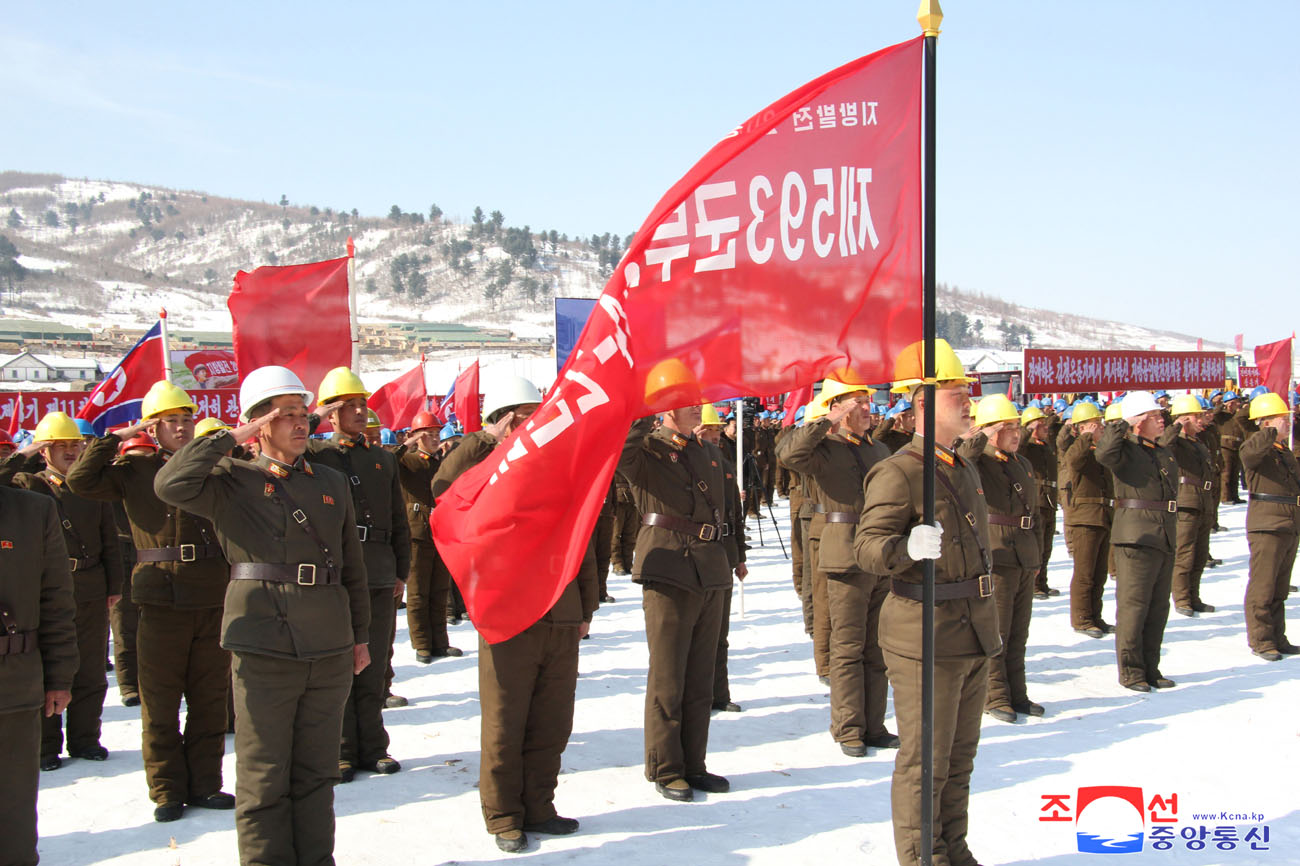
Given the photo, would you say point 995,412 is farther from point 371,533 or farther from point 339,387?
point 339,387

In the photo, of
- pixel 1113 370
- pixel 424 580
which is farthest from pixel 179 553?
pixel 1113 370

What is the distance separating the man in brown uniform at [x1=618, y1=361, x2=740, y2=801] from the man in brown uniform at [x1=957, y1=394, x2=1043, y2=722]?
2444 millimetres

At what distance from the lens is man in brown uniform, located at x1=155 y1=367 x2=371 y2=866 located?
4281mm

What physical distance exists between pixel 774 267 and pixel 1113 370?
10.7 metres

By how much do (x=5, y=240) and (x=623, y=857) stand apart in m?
193

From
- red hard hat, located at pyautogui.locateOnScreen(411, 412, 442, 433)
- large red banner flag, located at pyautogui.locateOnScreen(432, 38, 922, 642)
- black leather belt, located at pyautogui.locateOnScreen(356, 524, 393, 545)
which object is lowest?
black leather belt, located at pyautogui.locateOnScreen(356, 524, 393, 545)

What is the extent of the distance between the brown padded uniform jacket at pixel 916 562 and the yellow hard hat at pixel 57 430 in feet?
20.2

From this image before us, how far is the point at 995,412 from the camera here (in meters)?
7.46

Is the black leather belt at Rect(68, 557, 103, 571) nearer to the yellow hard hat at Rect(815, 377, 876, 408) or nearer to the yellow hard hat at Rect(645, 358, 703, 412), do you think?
the yellow hard hat at Rect(645, 358, 703, 412)

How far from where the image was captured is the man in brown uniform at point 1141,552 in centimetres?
807

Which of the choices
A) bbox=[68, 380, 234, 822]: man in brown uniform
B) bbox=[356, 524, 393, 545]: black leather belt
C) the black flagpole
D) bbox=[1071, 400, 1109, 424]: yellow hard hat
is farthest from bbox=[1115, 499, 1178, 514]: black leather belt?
bbox=[68, 380, 234, 822]: man in brown uniform

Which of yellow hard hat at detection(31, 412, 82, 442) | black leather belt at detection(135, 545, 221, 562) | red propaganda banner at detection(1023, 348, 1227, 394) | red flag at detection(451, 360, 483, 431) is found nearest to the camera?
black leather belt at detection(135, 545, 221, 562)

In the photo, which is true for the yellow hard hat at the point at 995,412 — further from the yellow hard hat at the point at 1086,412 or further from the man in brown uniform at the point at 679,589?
the yellow hard hat at the point at 1086,412

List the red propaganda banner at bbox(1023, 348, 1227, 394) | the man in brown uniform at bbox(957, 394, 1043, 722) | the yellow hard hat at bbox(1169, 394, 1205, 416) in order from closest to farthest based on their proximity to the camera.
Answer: the man in brown uniform at bbox(957, 394, 1043, 722)
the yellow hard hat at bbox(1169, 394, 1205, 416)
the red propaganda banner at bbox(1023, 348, 1227, 394)
